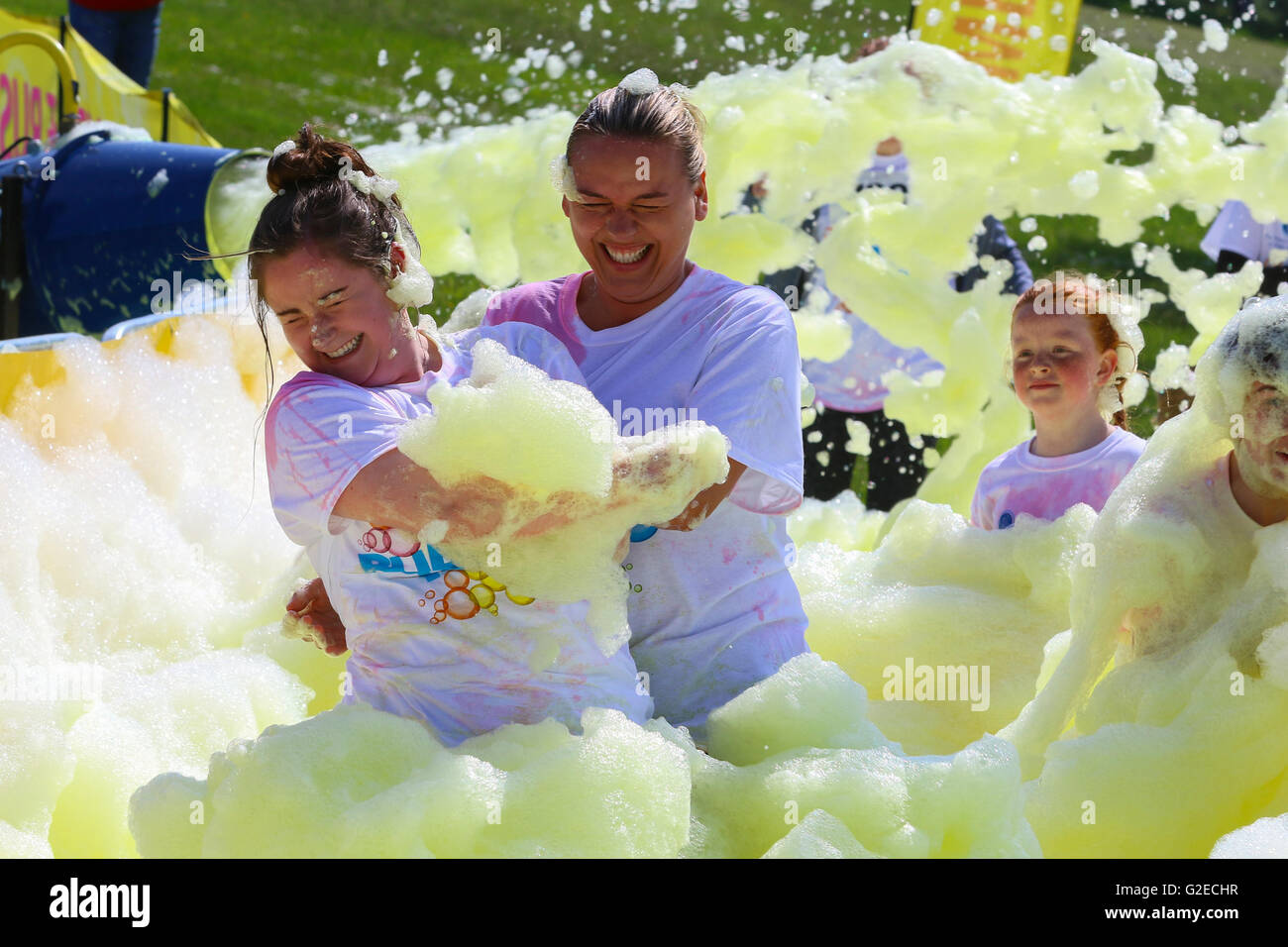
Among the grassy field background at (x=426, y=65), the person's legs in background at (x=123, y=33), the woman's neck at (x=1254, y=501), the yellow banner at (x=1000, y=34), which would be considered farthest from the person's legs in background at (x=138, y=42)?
the woman's neck at (x=1254, y=501)

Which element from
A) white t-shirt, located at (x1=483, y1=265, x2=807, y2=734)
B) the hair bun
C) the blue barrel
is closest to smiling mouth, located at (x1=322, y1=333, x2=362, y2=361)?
the hair bun

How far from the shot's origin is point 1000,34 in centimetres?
503

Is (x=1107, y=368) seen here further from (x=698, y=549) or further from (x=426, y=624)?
(x=426, y=624)

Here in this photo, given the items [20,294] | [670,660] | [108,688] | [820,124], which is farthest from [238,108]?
[670,660]

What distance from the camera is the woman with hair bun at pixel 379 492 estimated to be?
1.74 metres

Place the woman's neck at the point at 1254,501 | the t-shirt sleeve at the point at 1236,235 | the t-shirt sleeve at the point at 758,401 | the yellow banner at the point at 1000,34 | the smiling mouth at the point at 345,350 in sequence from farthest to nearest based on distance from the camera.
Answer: the yellow banner at the point at 1000,34
the t-shirt sleeve at the point at 1236,235
the woman's neck at the point at 1254,501
the t-shirt sleeve at the point at 758,401
the smiling mouth at the point at 345,350

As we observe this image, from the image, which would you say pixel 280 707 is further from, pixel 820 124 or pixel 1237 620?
pixel 820 124

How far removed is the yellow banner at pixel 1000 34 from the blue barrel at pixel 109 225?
2561 mm

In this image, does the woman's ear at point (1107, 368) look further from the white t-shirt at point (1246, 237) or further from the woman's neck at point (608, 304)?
the white t-shirt at point (1246, 237)

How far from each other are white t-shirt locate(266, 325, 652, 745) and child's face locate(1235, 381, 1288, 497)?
112 centimetres

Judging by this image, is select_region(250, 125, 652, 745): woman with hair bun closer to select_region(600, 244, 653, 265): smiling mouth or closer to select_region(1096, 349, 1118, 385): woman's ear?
select_region(600, 244, 653, 265): smiling mouth

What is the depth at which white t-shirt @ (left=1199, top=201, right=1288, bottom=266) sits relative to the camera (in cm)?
446

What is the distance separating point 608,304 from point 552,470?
1.86ft

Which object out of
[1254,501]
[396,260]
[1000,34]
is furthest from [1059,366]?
[1000,34]
